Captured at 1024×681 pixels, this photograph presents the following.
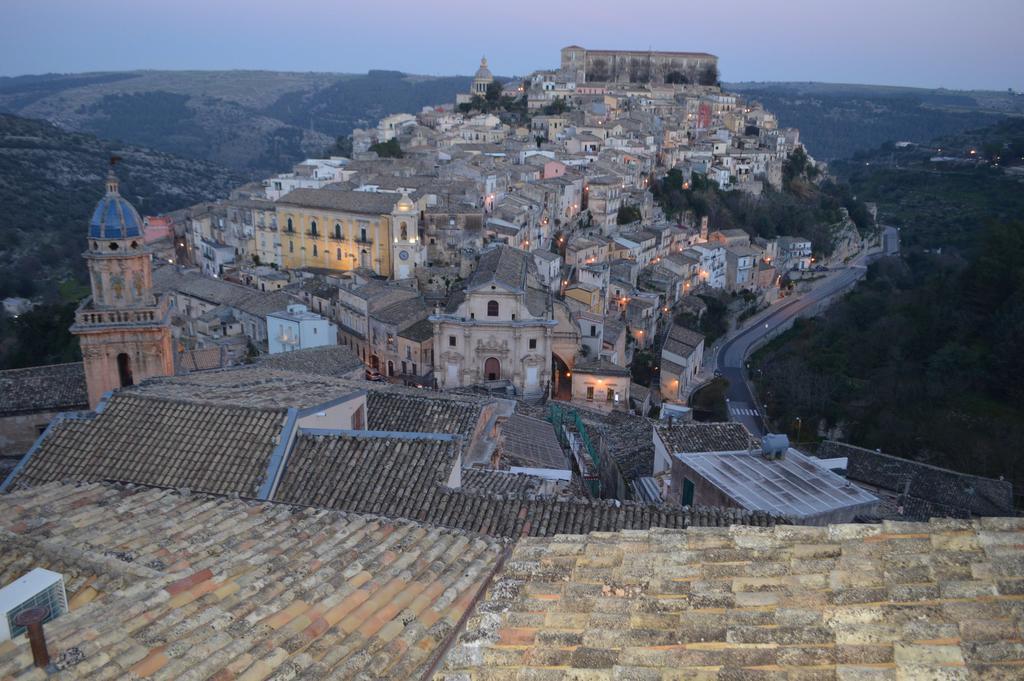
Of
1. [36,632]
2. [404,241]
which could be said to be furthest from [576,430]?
[36,632]

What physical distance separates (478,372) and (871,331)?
21.1 metres

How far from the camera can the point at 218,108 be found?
154625 mm

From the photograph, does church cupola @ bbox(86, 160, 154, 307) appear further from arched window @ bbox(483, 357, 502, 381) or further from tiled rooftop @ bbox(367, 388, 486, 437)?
arched window @ bbox(483, 357, 502, 381)

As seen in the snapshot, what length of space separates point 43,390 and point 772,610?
58.9ft

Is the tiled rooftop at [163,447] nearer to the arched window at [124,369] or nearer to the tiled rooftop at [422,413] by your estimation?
the tiled rooftop at [422,413]

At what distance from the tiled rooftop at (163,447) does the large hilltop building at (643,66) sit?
89174 mm

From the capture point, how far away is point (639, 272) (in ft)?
146


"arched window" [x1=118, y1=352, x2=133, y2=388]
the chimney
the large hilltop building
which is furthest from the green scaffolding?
the large hilltop building

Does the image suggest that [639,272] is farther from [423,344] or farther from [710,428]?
[710,428]

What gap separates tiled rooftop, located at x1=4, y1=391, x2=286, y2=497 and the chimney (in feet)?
14.5

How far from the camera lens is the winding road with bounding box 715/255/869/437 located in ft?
115

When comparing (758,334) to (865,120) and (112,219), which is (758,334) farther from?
(865,120)

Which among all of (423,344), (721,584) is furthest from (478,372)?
(721,584)

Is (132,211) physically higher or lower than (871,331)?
higher
